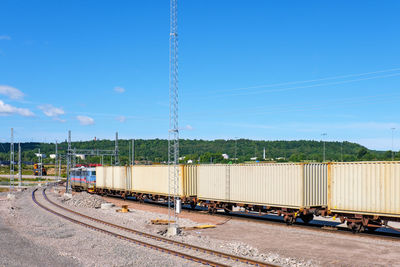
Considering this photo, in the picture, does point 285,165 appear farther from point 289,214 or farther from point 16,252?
point 16,252

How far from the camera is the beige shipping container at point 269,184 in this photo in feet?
74.2

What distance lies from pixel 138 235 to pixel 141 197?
19913mm

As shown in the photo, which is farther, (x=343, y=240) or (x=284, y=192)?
(x=284, y=192)

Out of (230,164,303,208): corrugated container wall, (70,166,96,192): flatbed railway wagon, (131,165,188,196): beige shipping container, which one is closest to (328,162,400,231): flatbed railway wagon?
(230,164,303,208): corrugated container wall

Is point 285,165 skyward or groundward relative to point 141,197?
skyward

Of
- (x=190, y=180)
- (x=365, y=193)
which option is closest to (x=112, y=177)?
(x=190, y=180)

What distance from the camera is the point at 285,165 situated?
2358 centimetres

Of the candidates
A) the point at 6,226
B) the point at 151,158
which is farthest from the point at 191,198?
the point at 151,158

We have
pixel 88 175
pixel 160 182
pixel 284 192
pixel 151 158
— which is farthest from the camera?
pixel 151 158

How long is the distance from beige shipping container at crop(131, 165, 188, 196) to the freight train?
3.23 meters

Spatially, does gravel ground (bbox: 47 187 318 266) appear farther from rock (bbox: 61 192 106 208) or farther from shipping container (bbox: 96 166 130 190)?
shipping container (bbox: 96 166 130 190)

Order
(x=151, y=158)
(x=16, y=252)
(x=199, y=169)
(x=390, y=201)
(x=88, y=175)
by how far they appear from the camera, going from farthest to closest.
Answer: (x=151, y=158) < (x=88, y=175) < (x=199, y=169) < (x=390, y=201) < (x=16, y=252)

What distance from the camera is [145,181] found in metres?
39.0

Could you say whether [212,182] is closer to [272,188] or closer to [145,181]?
[272,188]
